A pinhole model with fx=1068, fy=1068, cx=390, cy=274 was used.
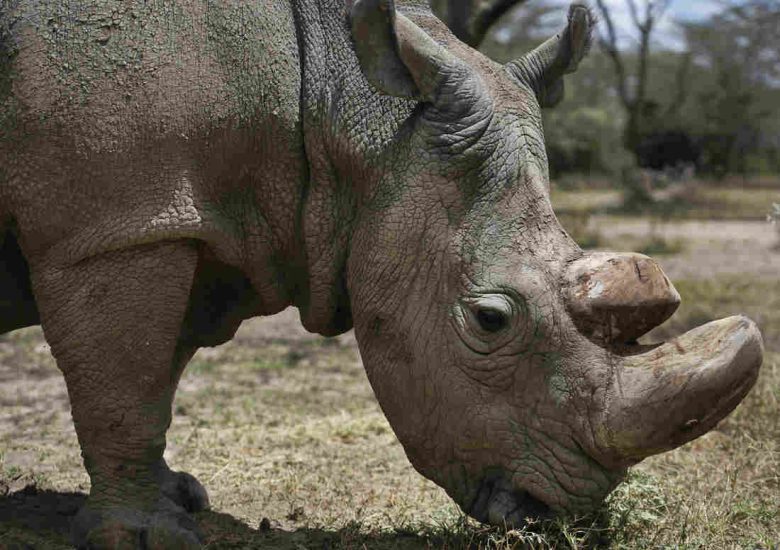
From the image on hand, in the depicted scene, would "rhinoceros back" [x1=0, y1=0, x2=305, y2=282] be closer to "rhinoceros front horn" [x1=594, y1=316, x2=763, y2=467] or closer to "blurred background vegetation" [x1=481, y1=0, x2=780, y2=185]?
"rhinoceros front horn" [x1=594, y1=316, x2=763, y2=467]

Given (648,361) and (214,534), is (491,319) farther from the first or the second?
(214,534)

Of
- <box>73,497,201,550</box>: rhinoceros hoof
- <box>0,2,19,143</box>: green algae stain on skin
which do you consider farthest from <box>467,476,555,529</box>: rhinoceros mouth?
<box>0,2,19,143</box>: green algae stain on skin

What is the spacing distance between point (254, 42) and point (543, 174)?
1.06m

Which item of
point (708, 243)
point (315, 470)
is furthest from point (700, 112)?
point (315, 470)

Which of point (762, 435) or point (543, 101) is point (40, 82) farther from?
point (762, 435)

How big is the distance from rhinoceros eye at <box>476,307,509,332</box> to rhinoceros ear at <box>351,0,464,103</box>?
2.36 ft

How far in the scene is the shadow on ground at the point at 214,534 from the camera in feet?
12.9

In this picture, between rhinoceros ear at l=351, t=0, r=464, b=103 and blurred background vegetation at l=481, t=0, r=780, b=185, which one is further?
blurred background vegetation at l=481, t=0, r=780, b=185

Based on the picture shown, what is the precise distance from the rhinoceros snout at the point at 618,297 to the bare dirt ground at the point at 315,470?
647mm

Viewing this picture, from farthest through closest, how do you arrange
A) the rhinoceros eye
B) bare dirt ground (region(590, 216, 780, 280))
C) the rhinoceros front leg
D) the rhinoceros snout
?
1. bare dirt ground (region(590, 216, 780, 280))
2. the rhinoceros front leg
3. the rhinoceros eye
4. the rhinoceros snout

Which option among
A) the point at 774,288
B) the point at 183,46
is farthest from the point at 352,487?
the point at 774,288

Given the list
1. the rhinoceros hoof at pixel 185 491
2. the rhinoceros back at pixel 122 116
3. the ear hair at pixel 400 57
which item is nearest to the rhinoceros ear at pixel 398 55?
the ear hair at pixel 400 57

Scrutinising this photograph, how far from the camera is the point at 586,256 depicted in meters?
3.34

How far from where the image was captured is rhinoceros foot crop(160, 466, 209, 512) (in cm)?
443
